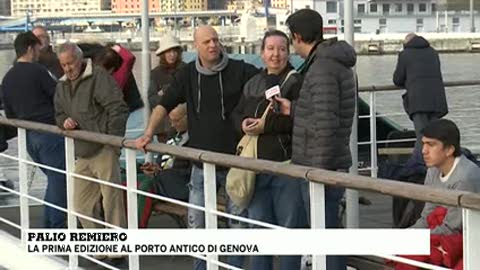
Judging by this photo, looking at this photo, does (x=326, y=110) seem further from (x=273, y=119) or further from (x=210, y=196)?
(x=210, y=196)

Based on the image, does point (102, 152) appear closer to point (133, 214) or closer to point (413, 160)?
point (133, 214)

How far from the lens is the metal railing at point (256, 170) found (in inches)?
137

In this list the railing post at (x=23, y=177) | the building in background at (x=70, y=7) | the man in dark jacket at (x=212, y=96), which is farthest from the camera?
the building in background at (x=70, y=7)

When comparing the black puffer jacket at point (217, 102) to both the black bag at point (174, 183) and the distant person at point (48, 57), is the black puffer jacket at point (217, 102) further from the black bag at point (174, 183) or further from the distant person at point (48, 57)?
the distant person at point (48, 57)

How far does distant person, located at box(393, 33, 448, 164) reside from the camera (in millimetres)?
8875

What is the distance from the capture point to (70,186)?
673cm

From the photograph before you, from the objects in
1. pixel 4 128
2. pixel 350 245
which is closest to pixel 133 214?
pixel 350 245

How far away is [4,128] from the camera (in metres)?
8.66

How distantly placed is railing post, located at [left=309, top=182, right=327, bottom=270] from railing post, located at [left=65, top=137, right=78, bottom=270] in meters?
2.38

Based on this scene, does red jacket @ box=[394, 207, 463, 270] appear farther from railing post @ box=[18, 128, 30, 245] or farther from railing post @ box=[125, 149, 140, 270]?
railing post @ box=[18, 128, 30, 245]

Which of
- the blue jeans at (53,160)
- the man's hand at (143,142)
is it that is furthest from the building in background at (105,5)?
the man's hand at (143,142)

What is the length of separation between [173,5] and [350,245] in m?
21.5

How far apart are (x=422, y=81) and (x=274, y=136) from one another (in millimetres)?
3726

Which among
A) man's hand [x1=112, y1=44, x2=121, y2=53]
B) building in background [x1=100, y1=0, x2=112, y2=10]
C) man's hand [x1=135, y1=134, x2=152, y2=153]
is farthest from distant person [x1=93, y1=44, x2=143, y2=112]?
building in background [x1=100, y1=0, x2=112, y2=10]
